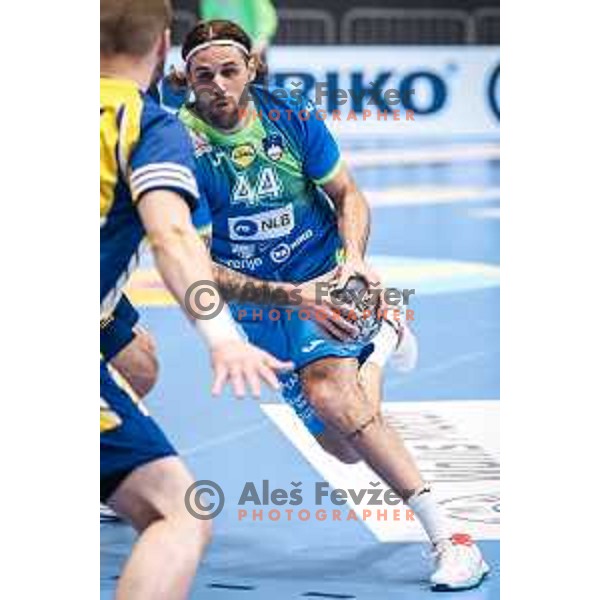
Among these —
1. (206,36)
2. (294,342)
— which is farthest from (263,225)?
(206,36)

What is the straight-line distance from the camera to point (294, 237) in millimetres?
2895

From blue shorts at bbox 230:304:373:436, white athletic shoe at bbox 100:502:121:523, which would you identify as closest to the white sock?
blue shorts at bbox 230:304:373:436

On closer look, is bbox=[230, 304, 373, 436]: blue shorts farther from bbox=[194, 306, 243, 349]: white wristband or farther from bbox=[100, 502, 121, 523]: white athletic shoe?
bbox=[100, 502, 121, 523]: white athletic shoe

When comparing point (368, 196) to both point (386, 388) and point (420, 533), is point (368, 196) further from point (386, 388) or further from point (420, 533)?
point (420, 533)

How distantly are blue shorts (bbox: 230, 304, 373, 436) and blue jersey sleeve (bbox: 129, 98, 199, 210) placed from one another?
21 cm

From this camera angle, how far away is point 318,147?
2885mm

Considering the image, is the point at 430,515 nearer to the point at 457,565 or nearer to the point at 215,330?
the point at 457,565

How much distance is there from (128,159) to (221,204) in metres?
0.18

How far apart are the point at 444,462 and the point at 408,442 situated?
0.22 feet

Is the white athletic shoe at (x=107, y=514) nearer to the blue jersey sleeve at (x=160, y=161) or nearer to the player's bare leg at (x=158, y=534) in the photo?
the player's bare leg at (x=158, y=534)

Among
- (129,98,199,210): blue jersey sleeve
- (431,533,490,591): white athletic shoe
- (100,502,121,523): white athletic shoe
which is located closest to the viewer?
(129,98,199,210): blue jersey sleeve

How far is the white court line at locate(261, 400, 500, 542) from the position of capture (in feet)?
9.58
